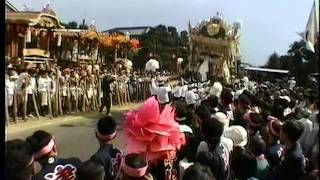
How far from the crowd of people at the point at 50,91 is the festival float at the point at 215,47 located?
4.87 metres

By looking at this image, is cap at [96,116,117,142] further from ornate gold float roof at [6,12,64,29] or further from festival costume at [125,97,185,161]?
ornate gold float roof at [6,12,64,29]

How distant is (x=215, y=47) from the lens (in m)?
27.3

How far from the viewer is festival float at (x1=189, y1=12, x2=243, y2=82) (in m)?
26.3

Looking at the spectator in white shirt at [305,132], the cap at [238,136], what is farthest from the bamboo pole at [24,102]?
the cap at [238,136]

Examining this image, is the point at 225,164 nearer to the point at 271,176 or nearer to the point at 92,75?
the point at 271,176

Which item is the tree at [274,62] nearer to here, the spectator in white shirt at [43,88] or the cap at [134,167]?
the spectator in white shirt at [43,88]

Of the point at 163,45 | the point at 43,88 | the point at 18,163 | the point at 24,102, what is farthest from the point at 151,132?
the point at 163,45

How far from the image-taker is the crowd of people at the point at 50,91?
15805mm

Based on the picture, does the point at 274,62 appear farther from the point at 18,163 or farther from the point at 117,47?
the point at 18,163

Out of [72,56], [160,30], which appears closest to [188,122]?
[72,56]

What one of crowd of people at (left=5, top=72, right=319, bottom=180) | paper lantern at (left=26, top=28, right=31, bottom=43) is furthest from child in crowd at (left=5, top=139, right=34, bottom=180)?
paper lantern at (left=26, top=28, right=31, bottom=43)

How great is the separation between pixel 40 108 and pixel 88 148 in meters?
5.41

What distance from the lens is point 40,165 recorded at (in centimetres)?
388

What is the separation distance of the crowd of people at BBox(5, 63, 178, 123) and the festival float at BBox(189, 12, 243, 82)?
4874 mm
